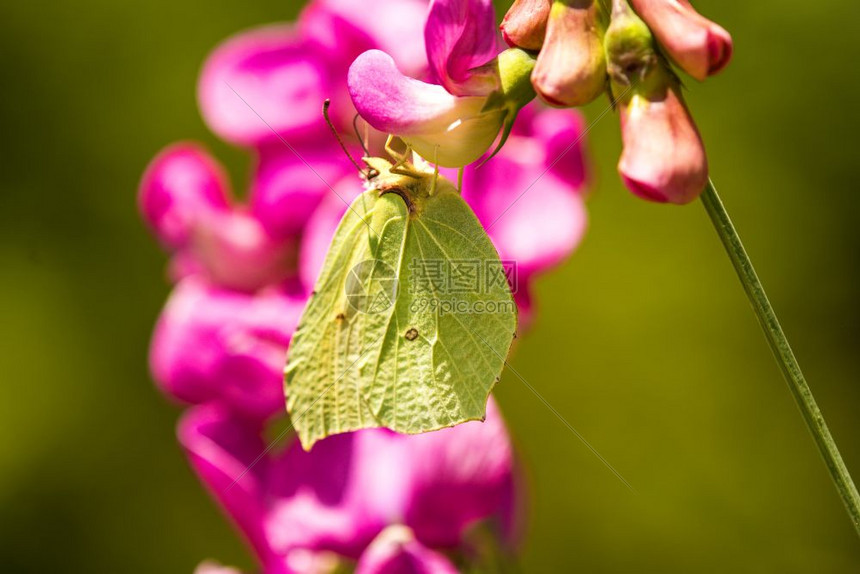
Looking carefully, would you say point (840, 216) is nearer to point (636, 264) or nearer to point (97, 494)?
point (636, 264)

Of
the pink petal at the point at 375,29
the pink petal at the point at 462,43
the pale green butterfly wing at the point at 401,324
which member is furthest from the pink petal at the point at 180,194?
the pink petal at the point at 462,43

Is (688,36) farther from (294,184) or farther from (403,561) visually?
(294,184)

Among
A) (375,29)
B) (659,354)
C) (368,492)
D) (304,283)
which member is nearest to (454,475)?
(368,492)

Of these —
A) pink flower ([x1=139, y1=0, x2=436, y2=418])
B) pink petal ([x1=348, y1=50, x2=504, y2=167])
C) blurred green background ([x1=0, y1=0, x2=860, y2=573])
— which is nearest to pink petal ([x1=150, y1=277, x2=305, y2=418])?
pink flower ([x1=139, y1=0, x2=436, y2=418])

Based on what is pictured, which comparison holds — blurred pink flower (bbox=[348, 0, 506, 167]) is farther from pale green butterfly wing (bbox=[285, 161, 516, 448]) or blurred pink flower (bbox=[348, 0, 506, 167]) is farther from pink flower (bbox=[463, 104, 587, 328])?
pink flower (bbox=[463, 104, 587, 328])

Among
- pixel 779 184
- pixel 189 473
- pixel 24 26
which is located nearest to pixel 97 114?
pixel 24 26

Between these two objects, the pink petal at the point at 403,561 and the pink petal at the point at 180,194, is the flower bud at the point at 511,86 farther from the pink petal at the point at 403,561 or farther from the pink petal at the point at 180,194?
the pink petal at the point at 180,194
